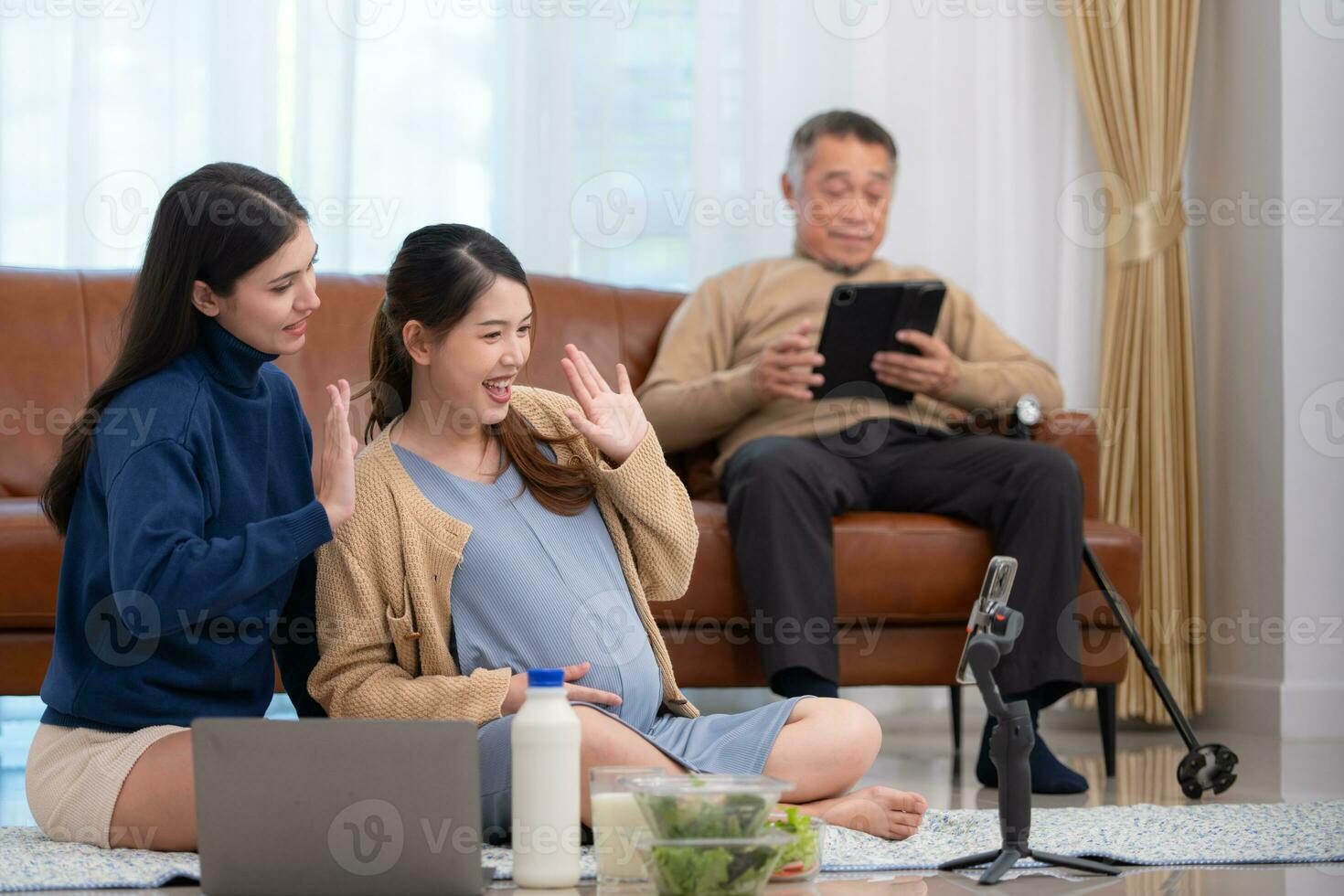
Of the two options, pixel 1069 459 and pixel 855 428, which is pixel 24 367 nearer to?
pixel 855 428

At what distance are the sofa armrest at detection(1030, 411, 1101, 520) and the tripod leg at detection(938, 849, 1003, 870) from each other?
123cm

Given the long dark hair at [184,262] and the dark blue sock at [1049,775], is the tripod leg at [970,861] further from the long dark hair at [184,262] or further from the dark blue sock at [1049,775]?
the long dark hair at [184,262]

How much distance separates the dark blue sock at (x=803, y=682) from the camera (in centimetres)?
211

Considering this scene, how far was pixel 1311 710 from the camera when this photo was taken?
2861 mm

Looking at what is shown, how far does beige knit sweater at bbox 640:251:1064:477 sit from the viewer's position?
2.50 m

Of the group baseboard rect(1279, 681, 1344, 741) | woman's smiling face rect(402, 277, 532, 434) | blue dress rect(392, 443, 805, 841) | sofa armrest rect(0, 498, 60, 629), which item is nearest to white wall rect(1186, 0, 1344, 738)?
baseboard rect(1279, 681, 1344, 741)

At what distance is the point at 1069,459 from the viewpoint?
2.32 m

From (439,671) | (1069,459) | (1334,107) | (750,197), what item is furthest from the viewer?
(750,197)

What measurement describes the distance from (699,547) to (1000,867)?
3.06ft

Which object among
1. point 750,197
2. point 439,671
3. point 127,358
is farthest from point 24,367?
point 750,197

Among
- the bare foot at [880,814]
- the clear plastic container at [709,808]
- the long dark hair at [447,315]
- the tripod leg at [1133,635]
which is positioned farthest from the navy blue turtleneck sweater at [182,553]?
the tripod leg at [1133,635]

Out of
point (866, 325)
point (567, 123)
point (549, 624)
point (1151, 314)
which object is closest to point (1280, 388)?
point (1151, 314)

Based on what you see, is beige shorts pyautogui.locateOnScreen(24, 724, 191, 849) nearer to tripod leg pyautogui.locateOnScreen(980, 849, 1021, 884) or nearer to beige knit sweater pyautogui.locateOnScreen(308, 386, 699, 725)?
beige knit sweater pyautogui.locateOnScreen(308, 386, 699, 725)

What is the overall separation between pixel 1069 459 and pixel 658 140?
1356 millimetres
